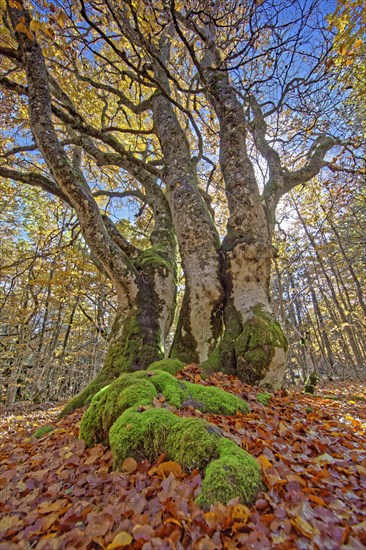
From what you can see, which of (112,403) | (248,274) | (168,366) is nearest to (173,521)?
(112,403)

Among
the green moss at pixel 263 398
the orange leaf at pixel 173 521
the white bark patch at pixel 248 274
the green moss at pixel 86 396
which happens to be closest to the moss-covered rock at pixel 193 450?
the orange leaf at pixel 173 521

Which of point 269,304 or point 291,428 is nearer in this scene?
point 291,428

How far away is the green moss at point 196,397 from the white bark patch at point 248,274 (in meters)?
1.77

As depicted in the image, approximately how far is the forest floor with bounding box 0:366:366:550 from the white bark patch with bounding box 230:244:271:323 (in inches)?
81.5

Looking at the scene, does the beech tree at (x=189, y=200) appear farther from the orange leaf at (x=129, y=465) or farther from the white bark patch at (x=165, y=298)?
the orange leaf at (x=129, y=465)

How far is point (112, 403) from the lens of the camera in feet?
7.48

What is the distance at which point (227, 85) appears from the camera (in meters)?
5.47

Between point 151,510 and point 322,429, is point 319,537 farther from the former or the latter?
point 322,429

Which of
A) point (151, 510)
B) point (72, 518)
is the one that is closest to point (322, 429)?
point (151, 510)

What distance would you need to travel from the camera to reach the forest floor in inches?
43.5

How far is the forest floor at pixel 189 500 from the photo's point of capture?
1105 mm

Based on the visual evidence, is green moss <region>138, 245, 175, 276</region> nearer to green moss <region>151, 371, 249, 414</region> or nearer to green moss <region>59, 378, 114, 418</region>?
green moss <region>59, 378, 114, 418</region>

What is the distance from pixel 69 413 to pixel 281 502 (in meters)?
3.36

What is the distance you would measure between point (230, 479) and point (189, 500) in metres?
0.23
